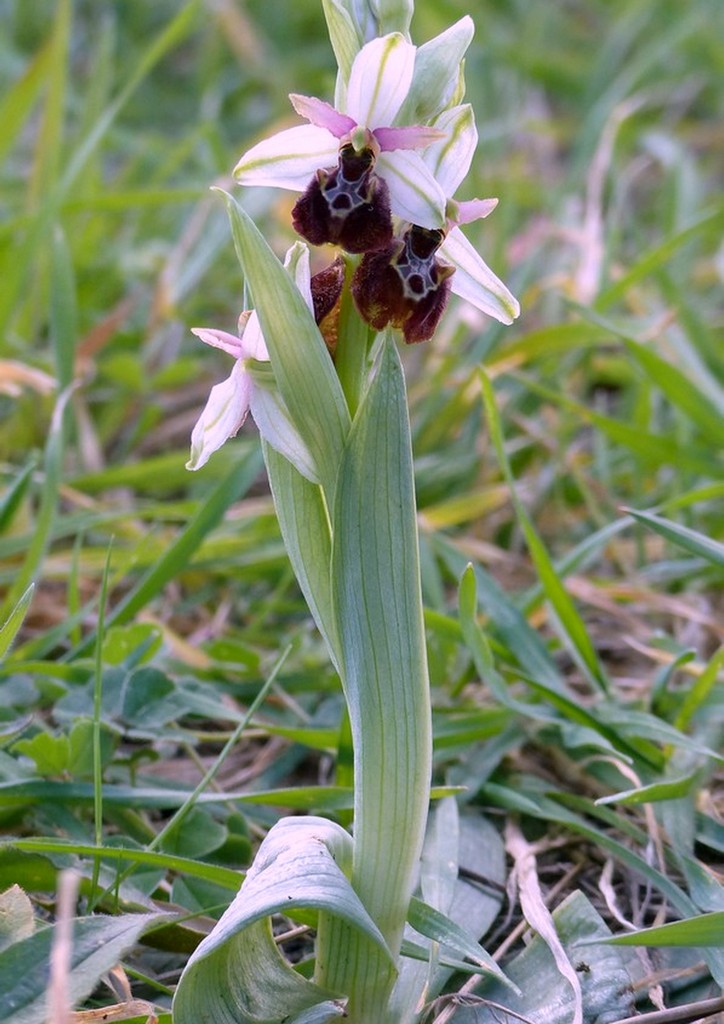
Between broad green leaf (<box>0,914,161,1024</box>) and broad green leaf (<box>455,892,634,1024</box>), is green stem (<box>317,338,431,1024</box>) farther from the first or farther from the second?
broad green leaf (<box>0,914,161,1024</box>)

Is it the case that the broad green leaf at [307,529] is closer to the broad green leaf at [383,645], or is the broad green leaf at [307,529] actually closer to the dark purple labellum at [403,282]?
the broad green leaf at [383,645]

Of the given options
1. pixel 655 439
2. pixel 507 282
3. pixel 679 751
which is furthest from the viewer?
pixel 507 282

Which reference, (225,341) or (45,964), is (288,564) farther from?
(45,964)

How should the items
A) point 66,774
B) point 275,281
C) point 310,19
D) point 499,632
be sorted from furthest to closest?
point 310,19, point 499,632, point 66,774, point 275,281

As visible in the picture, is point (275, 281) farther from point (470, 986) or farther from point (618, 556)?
point (618, 556)

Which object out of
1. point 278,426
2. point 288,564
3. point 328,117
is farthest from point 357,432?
point 288,564

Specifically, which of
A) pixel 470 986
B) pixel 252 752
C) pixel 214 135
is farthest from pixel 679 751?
pixel 214 135
